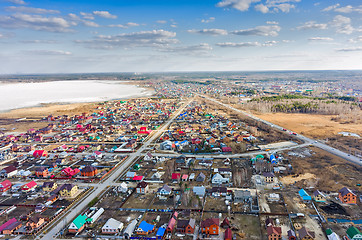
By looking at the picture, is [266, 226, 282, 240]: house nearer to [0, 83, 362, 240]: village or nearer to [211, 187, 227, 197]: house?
[0, 83, 362, 240]: village

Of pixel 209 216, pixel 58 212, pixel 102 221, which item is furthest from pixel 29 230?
pixel 209 216

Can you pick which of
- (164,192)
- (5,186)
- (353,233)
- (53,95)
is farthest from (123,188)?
(53,95)

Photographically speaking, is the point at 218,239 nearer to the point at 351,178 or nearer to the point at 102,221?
the point at 102,221

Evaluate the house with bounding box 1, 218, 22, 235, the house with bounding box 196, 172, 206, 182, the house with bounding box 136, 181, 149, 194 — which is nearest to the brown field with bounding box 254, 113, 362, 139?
the house with bounding box 196, 172, 206, 182

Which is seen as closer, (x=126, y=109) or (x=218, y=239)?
(x=218, y=239)

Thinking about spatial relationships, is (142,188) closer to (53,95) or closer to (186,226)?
(186,226)
